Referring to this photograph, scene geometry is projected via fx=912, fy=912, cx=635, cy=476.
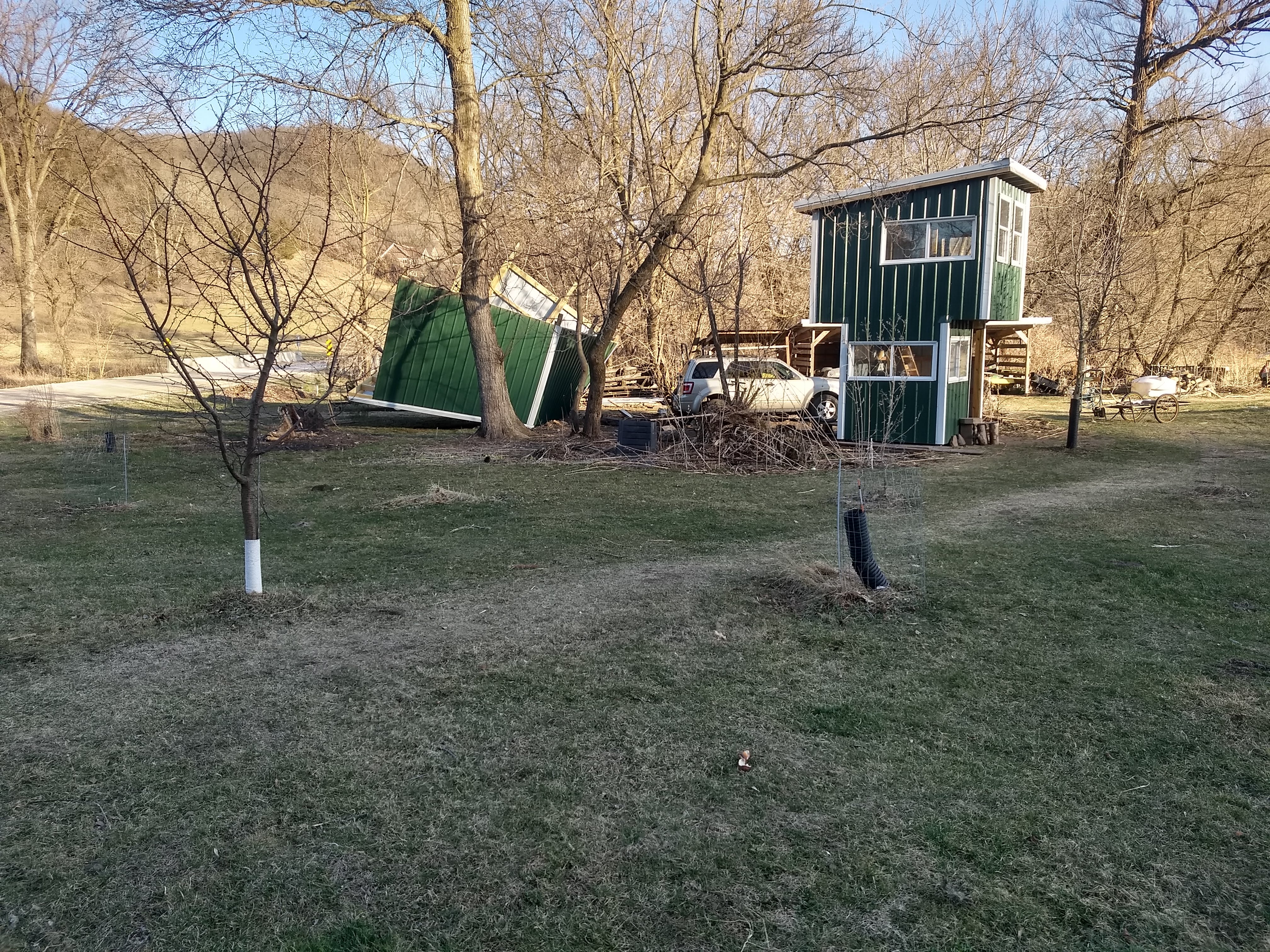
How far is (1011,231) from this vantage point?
17.5 metres

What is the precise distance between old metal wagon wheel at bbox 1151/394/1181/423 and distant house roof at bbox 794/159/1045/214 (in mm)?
6826

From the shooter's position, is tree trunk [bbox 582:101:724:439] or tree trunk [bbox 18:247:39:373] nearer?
tree trunk [bbox 582:101:724:439]

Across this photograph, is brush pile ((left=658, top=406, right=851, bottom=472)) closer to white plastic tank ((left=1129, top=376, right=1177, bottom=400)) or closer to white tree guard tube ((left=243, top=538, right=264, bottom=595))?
white tree guard tube ((left=243, top=538, right=264, bottom=595))

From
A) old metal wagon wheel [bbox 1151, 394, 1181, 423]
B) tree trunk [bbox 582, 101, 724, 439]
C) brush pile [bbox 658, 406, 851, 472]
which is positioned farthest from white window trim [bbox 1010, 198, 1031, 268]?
brush pile [bbox 658, 406, 851, 472]

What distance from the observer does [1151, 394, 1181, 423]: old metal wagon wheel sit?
20.8 meters

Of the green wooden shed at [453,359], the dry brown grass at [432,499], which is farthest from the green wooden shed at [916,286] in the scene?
the dry brown grass at [432,499]

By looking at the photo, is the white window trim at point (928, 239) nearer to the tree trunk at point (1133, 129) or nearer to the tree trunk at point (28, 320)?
the tree trunk at point (1133, 129)

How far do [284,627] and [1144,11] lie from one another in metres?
33.8

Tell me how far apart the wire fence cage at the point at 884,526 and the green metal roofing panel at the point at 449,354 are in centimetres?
774

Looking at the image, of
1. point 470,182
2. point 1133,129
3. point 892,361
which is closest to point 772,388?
point 892,361

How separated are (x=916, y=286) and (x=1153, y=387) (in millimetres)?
12033

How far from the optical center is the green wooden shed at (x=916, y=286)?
53.7ft

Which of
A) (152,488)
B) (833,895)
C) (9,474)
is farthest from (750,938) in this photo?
(9,474)

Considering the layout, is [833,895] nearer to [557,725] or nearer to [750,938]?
[750,938]
